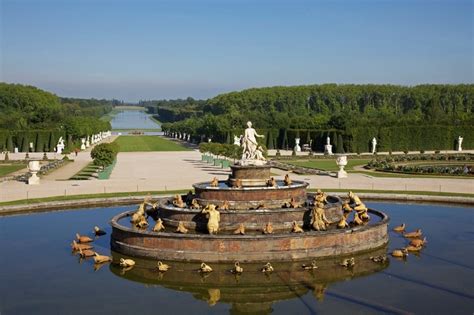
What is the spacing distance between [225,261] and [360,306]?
190 inches

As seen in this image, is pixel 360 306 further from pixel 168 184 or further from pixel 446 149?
pixel 446 149

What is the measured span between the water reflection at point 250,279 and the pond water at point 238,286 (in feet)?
0.08

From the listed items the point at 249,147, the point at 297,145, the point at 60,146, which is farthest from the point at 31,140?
the point at 249,147

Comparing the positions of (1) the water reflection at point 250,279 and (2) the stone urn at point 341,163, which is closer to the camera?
(1) the water reflection at point 250,279

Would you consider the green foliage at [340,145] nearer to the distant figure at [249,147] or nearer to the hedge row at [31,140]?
the hedge row at [31,140]

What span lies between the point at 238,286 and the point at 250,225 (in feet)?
13.7

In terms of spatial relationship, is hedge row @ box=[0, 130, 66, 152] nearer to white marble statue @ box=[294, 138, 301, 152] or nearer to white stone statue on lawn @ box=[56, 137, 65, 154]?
white stone statue on lawn @ box=[56, 137, 65, 154]

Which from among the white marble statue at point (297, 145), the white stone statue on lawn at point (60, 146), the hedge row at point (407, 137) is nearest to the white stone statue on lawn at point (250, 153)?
the hedge row at point (407, 137)

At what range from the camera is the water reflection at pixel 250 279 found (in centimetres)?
1420

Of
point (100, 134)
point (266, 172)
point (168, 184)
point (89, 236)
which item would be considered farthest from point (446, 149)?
point (100, 134)

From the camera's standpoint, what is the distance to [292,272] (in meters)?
16.2

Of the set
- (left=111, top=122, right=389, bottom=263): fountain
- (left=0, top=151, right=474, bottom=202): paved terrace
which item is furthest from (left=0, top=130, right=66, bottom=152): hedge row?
(left=111, top=122, right=389, bottom=263): fountain

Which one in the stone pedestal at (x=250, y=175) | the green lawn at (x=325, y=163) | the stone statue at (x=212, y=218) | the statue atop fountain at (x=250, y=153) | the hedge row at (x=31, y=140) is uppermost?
the statue atop fountain at (x=250, y=153)

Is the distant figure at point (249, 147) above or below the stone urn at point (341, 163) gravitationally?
above
